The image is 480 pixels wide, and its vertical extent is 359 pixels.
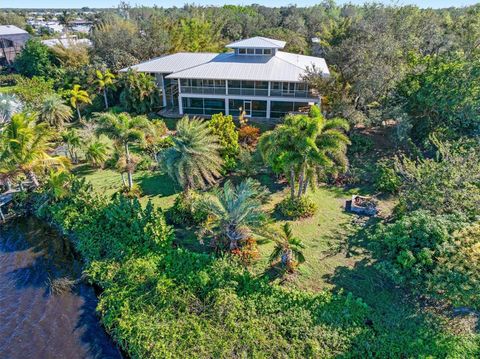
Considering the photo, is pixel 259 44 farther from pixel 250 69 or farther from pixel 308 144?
pixel 308 144

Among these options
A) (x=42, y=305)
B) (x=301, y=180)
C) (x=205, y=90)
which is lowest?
(x=42, y=305)

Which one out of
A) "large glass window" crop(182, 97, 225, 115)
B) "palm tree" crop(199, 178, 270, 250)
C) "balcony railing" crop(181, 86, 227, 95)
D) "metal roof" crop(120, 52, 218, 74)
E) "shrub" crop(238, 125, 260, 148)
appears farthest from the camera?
"metal roof" crop(120, 52, 218, 74)

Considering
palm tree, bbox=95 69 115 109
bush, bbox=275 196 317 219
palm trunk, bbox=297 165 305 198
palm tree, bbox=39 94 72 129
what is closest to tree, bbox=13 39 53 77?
palm tree, bbox=95 69 115 109

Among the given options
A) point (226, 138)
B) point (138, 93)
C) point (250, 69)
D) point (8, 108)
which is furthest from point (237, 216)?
point (8, 108)

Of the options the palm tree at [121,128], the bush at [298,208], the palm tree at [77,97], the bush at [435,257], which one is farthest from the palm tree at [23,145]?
the bush at [435,257]

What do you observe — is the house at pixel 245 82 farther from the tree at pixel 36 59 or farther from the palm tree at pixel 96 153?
the tree at pixel 36 59

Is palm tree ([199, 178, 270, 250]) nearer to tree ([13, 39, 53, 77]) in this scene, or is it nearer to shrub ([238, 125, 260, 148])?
shrub ([238, 125, 260, 148])
